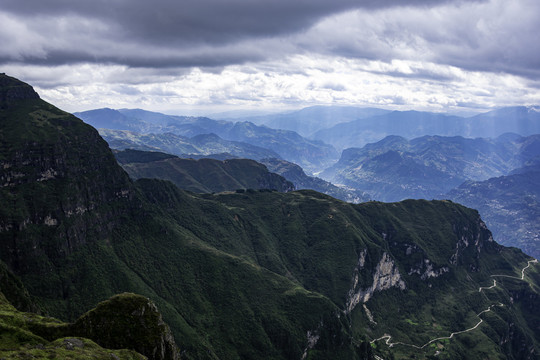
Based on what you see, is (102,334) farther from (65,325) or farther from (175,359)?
(175,359)

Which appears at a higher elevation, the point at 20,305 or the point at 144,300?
the point at 144,300

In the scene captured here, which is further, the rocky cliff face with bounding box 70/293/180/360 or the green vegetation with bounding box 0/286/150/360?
the rocky cliff face with bounding box 70/293/180/360

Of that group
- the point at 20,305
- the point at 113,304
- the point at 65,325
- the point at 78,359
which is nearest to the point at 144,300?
the point at 113,304

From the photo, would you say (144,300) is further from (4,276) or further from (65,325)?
(4,276)

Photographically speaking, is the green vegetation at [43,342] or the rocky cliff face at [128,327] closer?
the green vegetation at [43,342]

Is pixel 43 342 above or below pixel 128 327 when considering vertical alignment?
above

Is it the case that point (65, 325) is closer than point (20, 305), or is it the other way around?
point (65, 325)

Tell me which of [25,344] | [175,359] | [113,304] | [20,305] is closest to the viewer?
[25,344]

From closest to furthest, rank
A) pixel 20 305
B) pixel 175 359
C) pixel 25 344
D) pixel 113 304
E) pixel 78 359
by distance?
1. pixel 78 359
2. pixel 25 344
3. pixel 113 304
4. pixel 175 359
5. pixel 20 305

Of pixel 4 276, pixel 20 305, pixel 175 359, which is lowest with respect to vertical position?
pixel 175 359

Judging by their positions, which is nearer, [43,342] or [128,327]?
[43,342]

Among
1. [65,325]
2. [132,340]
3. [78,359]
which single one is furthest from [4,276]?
[78,359]
